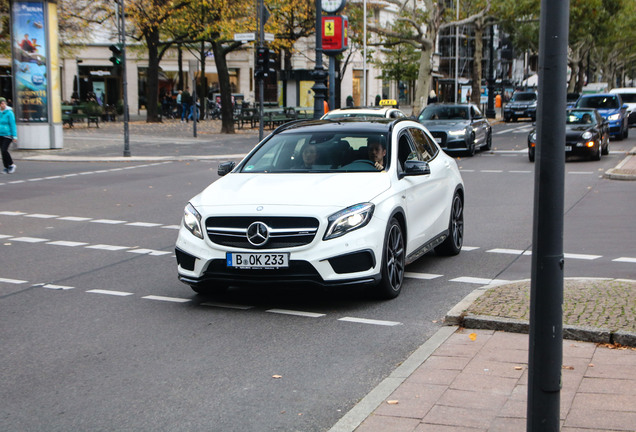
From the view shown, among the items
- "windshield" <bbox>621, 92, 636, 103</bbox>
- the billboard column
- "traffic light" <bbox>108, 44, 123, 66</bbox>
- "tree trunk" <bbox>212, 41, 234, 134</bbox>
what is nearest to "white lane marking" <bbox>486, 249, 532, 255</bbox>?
"traffic light" <bbox>108, 44, 123, 66</bbox>

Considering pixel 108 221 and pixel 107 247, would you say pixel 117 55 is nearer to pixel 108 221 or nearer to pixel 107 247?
pixel 108 221

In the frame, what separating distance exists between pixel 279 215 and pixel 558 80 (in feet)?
12.5

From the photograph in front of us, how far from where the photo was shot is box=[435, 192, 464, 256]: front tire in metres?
10.0

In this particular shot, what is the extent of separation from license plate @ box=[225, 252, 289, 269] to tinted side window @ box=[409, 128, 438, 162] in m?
2.81

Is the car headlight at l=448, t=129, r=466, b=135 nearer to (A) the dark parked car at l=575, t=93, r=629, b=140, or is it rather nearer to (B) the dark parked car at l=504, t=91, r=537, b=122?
(A) the dark parked car at l=575, t=93, r=629, b=140

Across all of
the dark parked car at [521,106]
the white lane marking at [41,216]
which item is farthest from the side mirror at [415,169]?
the dark parked car at [521,106]

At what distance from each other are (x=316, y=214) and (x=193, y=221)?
3.74ft

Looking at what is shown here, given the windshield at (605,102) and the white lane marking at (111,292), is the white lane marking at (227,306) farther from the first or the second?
the windshield at (605,102)

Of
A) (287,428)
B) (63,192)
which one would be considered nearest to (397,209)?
(287,428)

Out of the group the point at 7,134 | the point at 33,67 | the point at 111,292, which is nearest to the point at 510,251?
the point at 111,292

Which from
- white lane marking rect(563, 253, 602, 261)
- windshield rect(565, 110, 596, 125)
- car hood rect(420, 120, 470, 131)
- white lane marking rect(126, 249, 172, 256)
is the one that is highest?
windshield rect(565, 110, 596, 125)

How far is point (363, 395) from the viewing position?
5.27m

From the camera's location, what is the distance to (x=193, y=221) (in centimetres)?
764

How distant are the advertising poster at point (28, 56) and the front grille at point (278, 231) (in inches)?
895
